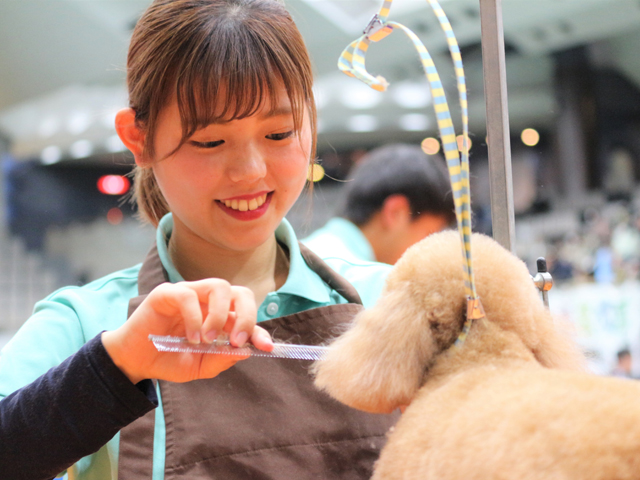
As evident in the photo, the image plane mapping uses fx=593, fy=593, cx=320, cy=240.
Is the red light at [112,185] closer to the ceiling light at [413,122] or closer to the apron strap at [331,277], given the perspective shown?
the apron strap at [331,277]

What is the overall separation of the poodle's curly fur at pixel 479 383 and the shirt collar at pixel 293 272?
0.20 metres

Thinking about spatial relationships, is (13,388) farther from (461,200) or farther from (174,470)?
(461,200)

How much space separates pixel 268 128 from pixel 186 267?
0.77 ft

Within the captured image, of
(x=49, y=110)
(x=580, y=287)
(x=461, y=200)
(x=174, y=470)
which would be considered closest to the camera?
(x=461, y=200)

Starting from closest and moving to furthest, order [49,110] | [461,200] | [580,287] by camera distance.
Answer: [461,200] < [49,110] < [580,287]

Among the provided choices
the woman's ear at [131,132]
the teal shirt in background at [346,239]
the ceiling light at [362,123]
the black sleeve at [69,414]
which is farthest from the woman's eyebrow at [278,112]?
the ceiling light at [362,123]

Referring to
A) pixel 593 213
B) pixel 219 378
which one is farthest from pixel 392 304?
pixel 593 213

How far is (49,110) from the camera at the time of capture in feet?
5.28

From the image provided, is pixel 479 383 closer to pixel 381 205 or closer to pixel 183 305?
pixel 183 305

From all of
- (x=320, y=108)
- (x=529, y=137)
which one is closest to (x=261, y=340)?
(x=529, y=137)

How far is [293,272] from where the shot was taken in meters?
0.73

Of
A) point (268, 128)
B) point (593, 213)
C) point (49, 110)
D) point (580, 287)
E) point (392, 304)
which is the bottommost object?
point (580, 287)

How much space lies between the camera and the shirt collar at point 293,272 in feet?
2.31

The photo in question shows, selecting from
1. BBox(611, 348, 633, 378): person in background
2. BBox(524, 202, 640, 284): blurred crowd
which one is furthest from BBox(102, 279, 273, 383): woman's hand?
BBox(611, 348, 633, 378): person in background
